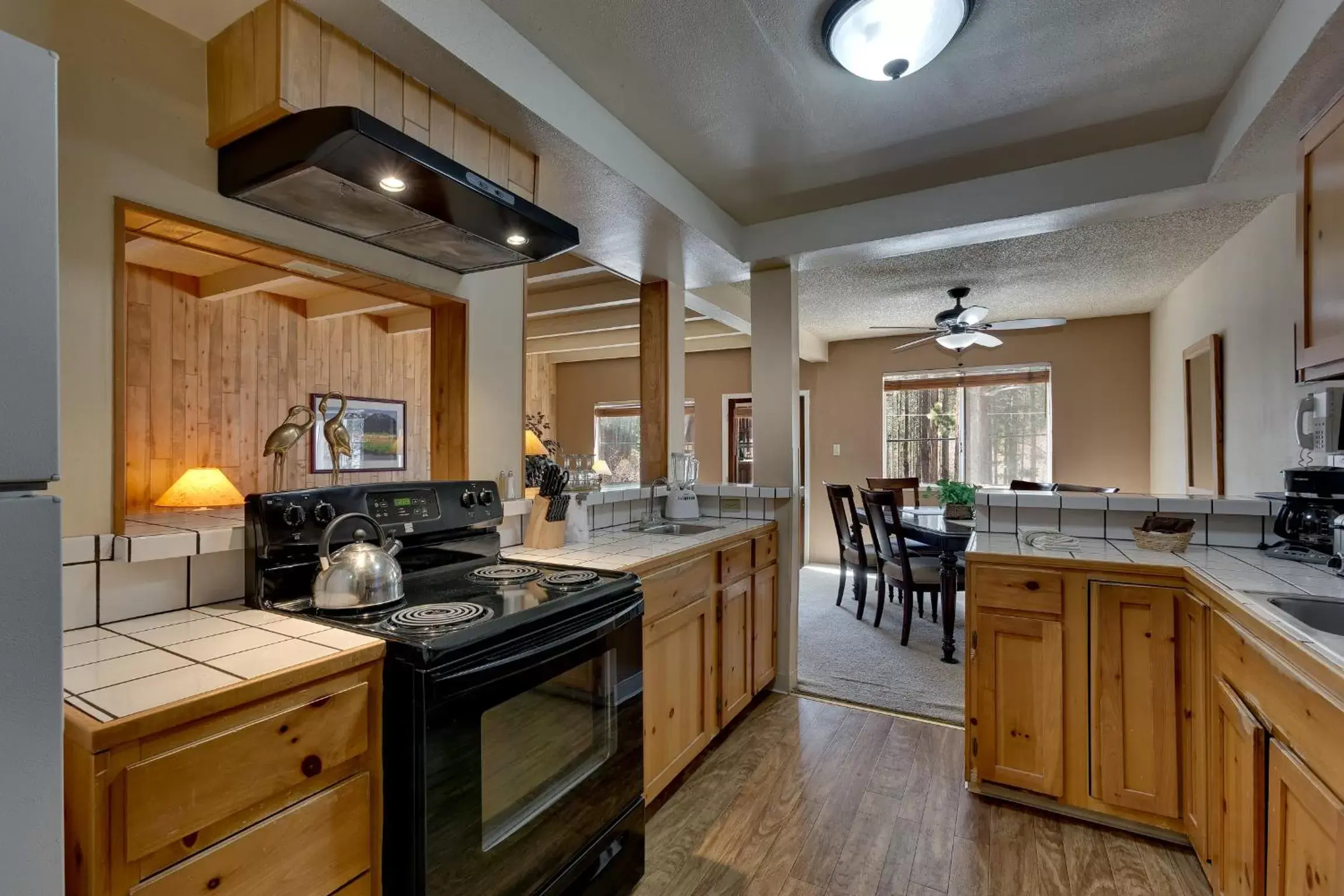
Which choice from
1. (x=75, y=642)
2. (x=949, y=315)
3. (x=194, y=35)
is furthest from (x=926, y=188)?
(x=75, y=642)

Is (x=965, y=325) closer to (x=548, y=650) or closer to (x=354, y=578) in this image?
(x=548, y=650)

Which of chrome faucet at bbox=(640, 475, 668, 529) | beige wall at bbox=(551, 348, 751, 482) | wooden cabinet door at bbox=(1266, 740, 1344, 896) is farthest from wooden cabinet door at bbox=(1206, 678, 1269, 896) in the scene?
beige wall at bbox=(551, 348, 751, 482)

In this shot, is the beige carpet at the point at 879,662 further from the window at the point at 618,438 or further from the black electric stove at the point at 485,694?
the window at the point at 618,438

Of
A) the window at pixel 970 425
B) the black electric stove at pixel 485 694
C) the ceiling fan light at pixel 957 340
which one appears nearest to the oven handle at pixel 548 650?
the black electric stove at pixel 485 694

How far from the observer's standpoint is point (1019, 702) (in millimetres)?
2113

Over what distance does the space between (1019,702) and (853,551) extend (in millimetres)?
2330

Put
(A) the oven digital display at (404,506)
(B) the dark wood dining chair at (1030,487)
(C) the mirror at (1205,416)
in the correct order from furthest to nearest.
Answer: (B) the dark wood dining chair at (1030,487) < (C) the mirror at (1205,416) < (A) the oven digital display at (404,506)

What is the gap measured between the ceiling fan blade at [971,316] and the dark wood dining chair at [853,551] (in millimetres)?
1358

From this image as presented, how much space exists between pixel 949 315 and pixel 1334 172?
2696mm

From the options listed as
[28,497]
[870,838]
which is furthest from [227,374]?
[870,838]

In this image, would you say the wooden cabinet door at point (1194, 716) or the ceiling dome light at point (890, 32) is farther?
the wooden cabinet door at point (1194, 716)

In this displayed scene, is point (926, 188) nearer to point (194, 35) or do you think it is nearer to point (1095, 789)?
point (1095, 789)

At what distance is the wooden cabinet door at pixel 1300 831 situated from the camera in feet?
3.51

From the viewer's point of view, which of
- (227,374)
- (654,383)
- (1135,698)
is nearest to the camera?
(1135,698)
